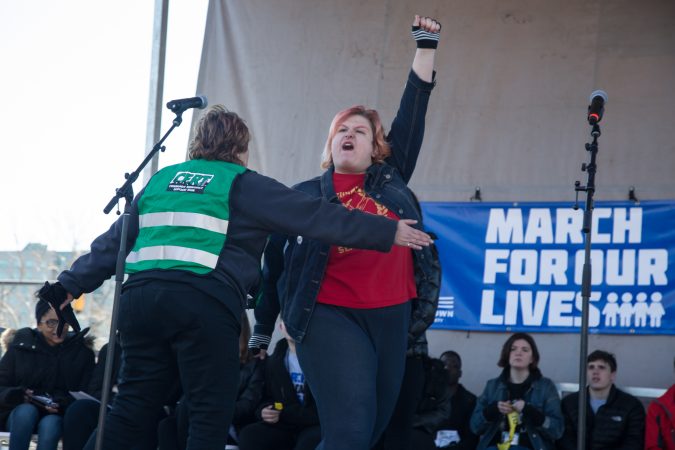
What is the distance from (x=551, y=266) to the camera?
617 centimetres

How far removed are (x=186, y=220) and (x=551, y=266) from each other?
347 centimetres

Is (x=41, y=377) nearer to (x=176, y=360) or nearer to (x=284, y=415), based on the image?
(x=284, y=415)

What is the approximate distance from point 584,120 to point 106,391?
387 centimetres

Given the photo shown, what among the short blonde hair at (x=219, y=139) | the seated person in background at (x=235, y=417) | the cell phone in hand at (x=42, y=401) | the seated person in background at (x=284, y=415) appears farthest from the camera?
the cell phone in hand at (x=42, y=401)

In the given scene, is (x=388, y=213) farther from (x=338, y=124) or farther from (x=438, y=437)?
(x=438, y=437)

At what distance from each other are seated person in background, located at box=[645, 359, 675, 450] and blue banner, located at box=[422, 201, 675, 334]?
0.55 m

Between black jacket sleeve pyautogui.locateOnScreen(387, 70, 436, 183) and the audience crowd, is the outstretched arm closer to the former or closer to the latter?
black jacket sleeve pyautogui.locateOnScreen(387, 70, 436, 183)

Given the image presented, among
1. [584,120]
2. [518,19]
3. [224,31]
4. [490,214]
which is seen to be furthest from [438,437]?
[224,31]

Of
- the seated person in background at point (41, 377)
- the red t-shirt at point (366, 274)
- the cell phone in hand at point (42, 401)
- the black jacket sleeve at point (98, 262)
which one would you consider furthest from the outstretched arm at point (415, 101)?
the cell phone in hand at point (42, 401)

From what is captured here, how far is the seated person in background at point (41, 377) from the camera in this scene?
574 centimetres

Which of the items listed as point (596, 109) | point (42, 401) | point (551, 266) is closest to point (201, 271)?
point (596, 109)

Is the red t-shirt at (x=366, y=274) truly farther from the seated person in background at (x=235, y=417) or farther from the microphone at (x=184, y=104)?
the seated person in background at (x=235, y=417)

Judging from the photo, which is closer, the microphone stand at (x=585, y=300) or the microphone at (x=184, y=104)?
the microphone stand at (x=585, y=300)

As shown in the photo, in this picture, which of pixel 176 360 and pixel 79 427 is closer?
pixel 176 360
